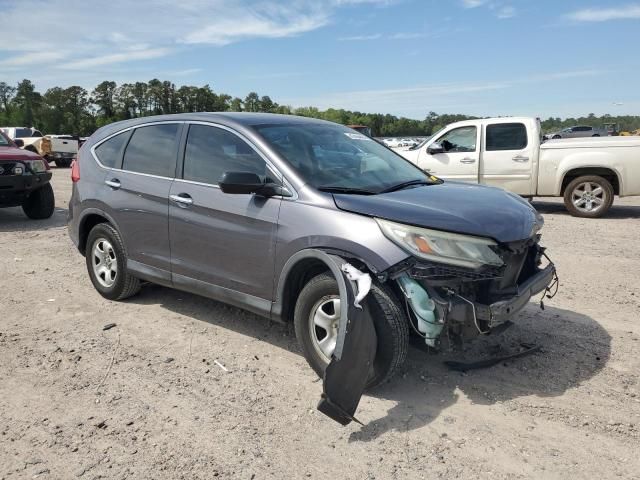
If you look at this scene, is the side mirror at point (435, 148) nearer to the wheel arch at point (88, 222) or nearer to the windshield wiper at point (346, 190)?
the wheel arch at point (88, 222)

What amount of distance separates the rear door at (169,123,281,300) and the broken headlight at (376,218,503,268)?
94 cm

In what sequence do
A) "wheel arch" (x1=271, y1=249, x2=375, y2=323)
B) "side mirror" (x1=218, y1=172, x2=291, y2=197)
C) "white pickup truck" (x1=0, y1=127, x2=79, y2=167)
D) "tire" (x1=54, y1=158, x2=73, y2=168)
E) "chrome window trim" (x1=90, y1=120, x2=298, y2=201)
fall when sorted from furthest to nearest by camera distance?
"tire" (x1=54, y1=158, x2=73, y2=168)
"white pickup truck" (x1=0, y1=127, x2=79, y2=167)
"chrome window trim" (x1=90, y1=120, x2=298, y2=201)
"side mirror" (x1=218, y1=172, x2=291, y2=197)
"wheel arch" (x1=271, y1=249, x2=375, y2=323)

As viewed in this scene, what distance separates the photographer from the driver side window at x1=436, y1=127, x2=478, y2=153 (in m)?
11.0

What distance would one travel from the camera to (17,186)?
941 cm

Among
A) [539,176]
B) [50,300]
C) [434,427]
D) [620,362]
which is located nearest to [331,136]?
[434,427]

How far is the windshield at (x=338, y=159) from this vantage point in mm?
3877

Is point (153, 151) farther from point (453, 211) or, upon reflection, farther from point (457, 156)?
point (457, 156)

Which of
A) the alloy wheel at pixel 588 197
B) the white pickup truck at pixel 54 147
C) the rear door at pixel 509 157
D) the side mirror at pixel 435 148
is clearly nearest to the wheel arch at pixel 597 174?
the alloy wheel at pixel 588 197

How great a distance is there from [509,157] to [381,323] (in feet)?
27.6

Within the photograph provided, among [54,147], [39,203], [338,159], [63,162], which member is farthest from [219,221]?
[63,162]

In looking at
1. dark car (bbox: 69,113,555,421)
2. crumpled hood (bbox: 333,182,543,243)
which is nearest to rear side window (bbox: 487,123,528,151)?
dark car (bbox: 69,113,555,421)

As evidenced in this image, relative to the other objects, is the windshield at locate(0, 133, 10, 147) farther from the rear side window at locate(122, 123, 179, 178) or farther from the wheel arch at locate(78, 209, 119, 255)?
the rear side window at locate(122, 123, 179, 178)

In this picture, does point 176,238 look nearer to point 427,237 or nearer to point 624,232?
point 427,237

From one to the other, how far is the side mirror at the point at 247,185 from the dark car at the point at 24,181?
7281 mm
